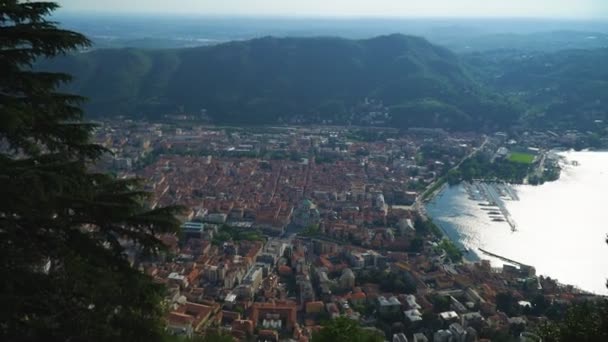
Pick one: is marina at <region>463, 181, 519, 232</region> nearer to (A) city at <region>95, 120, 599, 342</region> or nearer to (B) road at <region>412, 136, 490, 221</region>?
(B) road at <region>412, 136, 490, 221</region>

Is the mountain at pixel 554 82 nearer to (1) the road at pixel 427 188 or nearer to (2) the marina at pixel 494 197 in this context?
(1) the road at pixel 427 188

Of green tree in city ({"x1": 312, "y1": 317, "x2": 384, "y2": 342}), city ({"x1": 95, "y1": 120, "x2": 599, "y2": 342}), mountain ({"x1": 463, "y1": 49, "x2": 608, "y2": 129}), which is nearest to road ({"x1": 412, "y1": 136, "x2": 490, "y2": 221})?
city ({"x1": 95, "y1": 120, "x2": 599, "y2": 342})

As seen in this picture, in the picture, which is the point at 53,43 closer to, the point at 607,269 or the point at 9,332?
the point at 9,332

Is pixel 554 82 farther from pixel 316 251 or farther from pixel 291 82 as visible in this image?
pixel 316 251

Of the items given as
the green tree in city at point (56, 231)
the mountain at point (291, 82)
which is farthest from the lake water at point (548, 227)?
the mountain at point (291, 82)

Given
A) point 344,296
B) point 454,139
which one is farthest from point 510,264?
point 454,139

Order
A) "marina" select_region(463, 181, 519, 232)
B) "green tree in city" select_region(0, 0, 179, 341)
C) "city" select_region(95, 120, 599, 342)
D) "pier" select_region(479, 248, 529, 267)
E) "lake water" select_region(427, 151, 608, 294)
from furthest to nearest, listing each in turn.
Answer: "marina" select_region(463, 181, 519, 232) < "lake water" select_region(427, 151, 608, 294) < "pier" select_region(479, 248, 529, 267) < "city" select_region(95, 120, 599, 342) < "green tree in city" select_region(0, 0, 179, 341)
